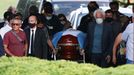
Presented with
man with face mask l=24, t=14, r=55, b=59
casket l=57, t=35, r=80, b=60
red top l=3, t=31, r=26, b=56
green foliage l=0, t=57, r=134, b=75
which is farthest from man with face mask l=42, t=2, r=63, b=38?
green foliage l=0, t=57, r=134, b=75

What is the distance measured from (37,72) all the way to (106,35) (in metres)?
5.85

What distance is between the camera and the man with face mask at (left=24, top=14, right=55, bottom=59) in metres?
11.3

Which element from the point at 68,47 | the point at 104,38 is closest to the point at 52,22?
the point at 68,47

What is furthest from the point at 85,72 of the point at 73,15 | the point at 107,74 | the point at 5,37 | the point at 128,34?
the point at 73,15

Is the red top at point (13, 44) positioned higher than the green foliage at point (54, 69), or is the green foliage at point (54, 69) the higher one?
the green foliage at point (54, 69)

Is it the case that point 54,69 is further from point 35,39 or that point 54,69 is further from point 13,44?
point 35,39

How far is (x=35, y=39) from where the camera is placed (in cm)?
1126

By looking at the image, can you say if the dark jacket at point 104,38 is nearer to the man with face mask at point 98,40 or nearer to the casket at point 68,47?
the man with face mask at point 98,40

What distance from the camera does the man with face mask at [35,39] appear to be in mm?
11253

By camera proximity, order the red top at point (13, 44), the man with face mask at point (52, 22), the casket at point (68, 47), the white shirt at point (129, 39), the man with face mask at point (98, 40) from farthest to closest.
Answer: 1. the man with face mask at point (52, 22)
2. the casket at point (68, 47)
3. the man with face mask at point (98, 40)
4. the red top at point (13, 44)
5. the white shirt at point (129, 39)

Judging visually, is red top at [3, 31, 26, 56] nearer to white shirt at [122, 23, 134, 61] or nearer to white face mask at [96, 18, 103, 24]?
white face mask at [96, 18, 103, 24]

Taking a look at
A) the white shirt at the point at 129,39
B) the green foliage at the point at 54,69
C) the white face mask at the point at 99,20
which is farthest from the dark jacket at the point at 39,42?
the green foliage at the point at 54,69

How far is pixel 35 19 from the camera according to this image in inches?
446

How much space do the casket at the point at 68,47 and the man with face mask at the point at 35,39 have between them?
0.41m
